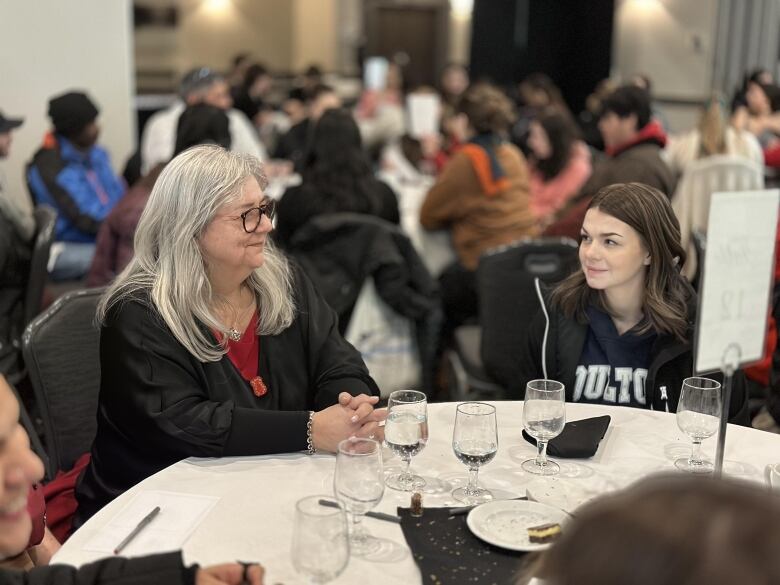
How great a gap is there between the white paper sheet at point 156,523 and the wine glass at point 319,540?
0.33 metres

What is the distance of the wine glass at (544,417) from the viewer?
1.87 metres

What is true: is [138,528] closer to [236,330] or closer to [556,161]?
[236,330]

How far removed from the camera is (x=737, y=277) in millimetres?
1568

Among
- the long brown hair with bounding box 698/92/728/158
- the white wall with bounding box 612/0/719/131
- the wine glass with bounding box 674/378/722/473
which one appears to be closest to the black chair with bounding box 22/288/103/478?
the wine glass with bounding box 674/378/722/473

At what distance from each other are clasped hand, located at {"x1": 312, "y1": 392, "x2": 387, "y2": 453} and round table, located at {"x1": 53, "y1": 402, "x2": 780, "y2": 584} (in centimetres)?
4

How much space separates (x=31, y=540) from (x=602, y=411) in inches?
51.3

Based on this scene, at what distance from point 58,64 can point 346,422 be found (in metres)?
4.18

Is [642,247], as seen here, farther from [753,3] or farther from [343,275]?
[753,3]

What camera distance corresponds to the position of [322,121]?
13.6 feet

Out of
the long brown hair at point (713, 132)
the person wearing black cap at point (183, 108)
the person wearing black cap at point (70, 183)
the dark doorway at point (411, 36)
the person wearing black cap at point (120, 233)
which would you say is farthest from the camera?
the dark doorway at point (411, 36)

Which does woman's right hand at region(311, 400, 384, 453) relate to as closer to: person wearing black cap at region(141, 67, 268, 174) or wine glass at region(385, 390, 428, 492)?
wine glass at region(385, 390, 428, 492)

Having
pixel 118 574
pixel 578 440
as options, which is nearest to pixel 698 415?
pixel 578 440

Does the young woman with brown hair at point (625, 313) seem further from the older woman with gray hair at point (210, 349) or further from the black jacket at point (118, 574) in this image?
the black jacket at point (118, 574)

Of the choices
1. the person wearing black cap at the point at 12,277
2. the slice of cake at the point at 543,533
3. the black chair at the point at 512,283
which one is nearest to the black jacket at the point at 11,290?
the person wearing black cap at the point at 12,277
